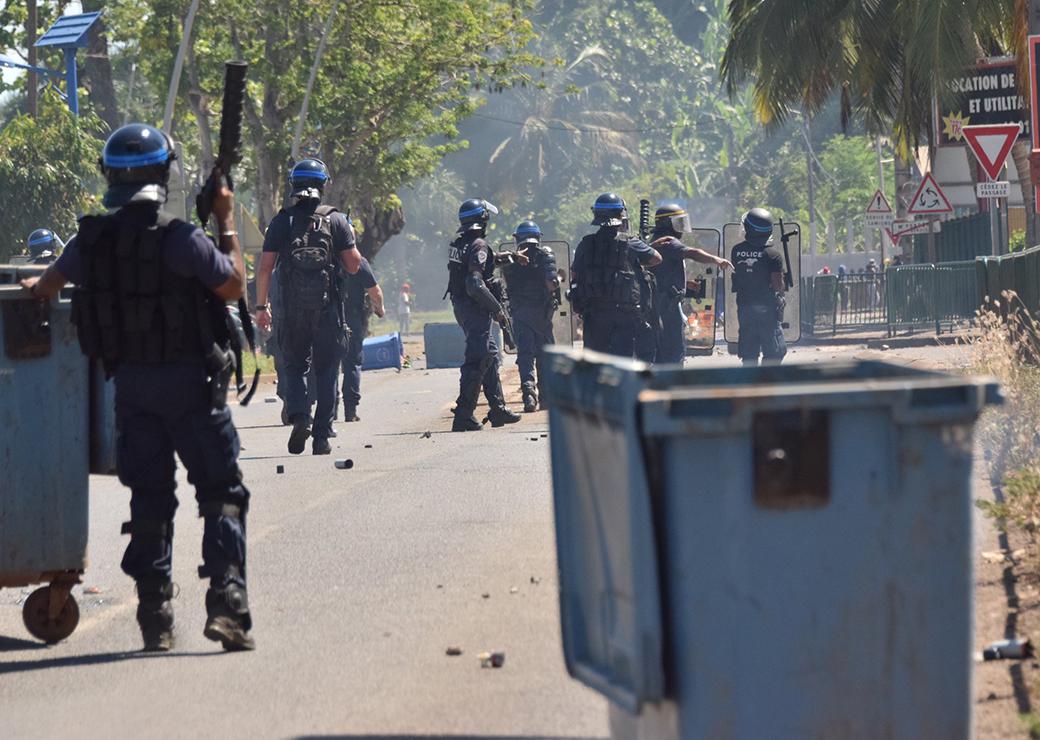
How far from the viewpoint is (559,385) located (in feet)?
14.2

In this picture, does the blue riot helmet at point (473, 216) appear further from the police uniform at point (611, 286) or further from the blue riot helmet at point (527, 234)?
the blue riot helmet at point (527, 234)

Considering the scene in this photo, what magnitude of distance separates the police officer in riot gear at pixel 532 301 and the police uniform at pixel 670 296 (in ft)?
5.13

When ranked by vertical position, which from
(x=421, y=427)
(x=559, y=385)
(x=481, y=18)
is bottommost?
(x=421, y=427)

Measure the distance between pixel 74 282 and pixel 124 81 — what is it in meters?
63.9

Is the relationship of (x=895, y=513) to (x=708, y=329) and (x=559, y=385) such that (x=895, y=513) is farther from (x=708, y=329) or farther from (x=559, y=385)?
(x=708, y=329)

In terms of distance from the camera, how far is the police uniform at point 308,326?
1205cm

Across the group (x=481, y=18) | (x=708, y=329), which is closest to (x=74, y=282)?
(x=708, y=329)

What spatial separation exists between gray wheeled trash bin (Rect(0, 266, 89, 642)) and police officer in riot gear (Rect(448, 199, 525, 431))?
811 centimetres

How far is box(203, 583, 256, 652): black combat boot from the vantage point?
617 centimetres

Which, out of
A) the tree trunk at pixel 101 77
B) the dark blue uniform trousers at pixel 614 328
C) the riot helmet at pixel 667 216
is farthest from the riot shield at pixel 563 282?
the tree trunk at pixel 101 77

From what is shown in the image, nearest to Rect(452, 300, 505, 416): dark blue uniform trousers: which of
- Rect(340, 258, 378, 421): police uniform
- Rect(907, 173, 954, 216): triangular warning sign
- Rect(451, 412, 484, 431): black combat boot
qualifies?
Rect(451, 412, 484, 431): black combat boot

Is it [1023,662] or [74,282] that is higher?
[74,282]

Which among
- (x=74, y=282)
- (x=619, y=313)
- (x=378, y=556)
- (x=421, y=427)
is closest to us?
(x=74, y=282)

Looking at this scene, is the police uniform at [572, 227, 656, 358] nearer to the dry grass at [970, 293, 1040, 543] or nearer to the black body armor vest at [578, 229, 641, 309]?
the black body armor vest at [578, 229, 641, 309]
